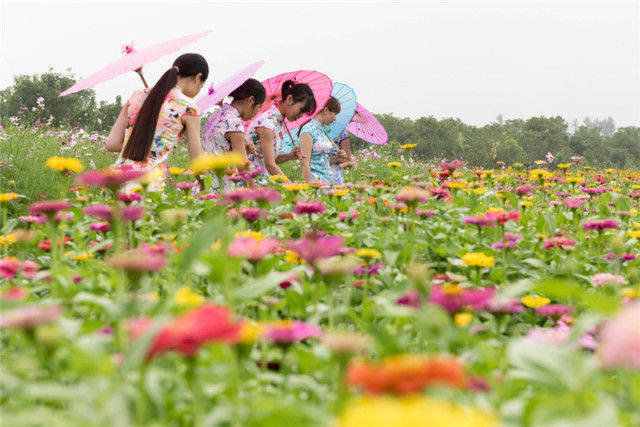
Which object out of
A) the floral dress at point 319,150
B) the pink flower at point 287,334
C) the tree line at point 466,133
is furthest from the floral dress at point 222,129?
the tree line at point 466,133

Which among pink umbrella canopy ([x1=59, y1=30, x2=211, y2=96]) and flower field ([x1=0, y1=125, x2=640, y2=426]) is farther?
pink umbrella canopy ([x1=59, y1=30, x2=211, y2=96])

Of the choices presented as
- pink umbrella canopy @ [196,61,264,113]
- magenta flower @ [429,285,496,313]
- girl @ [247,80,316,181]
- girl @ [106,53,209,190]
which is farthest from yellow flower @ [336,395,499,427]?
pink umbrella canopy @ [196,61,264,113]

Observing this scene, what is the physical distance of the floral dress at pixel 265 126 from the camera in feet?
13.5

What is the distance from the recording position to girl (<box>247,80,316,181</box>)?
160 inches

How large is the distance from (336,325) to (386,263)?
18.2 inches

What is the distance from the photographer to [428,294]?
2.94 ft

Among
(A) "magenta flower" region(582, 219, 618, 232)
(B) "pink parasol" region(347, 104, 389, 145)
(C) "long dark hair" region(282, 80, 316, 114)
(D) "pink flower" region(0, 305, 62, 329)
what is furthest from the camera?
(B) "pink parasol" region(347, 104, 389, 145)

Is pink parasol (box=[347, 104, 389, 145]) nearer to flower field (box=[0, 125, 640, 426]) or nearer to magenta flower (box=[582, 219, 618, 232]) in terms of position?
flower field (box=[0, 125, 640, 426])

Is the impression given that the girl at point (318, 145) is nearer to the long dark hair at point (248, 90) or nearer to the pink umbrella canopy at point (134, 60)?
the long dark hair at point (248, 90)

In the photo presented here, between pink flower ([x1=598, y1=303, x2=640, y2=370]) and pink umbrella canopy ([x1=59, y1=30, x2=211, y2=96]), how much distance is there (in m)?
2.87

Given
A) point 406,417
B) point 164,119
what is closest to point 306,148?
point 164,119

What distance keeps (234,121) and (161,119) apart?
821mm

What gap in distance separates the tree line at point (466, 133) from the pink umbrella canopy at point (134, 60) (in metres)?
20.9

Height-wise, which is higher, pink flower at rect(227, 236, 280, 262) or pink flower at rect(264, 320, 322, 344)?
pink flower at rect(227, 236, 280, 262)
